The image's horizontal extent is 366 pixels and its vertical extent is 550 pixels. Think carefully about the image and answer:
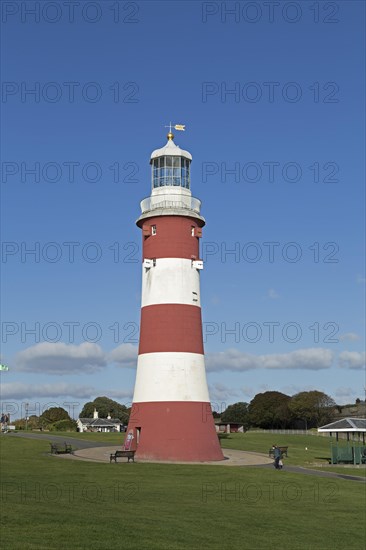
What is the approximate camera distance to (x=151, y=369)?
126ft

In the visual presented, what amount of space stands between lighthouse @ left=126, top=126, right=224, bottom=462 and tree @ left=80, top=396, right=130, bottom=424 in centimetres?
9833

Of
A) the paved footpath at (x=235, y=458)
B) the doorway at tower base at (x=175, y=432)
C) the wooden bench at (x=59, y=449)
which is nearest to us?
the paved footpath at (x=235, y=458)

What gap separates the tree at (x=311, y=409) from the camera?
365 ft

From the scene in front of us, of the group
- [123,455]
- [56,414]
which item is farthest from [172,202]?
[56,414]

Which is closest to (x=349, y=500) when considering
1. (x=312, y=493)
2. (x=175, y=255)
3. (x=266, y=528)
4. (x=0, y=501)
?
(x=312, y=493)

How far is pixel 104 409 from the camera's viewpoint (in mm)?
140125

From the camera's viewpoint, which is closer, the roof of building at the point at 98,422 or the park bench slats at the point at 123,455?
the park bench slats at the point at 123,455

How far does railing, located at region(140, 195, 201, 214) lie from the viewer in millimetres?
40469

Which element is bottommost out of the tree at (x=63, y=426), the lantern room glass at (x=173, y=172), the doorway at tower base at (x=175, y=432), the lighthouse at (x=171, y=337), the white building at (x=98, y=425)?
the white building at (x=98, y=425)

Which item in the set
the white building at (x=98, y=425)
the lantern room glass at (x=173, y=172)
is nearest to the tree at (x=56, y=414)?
the white building at (x=98, y=425)

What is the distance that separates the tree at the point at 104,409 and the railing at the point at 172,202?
99.1 meters

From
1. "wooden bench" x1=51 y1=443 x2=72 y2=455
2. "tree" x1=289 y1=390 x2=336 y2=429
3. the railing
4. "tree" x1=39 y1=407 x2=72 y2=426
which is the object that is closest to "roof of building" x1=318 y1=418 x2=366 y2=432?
"wooden bench" x1=51 y1=443 x2=72 y2=455

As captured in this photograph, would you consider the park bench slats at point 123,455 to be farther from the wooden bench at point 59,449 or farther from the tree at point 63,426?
the tree at point 63,426

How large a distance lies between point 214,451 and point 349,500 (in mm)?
13498
